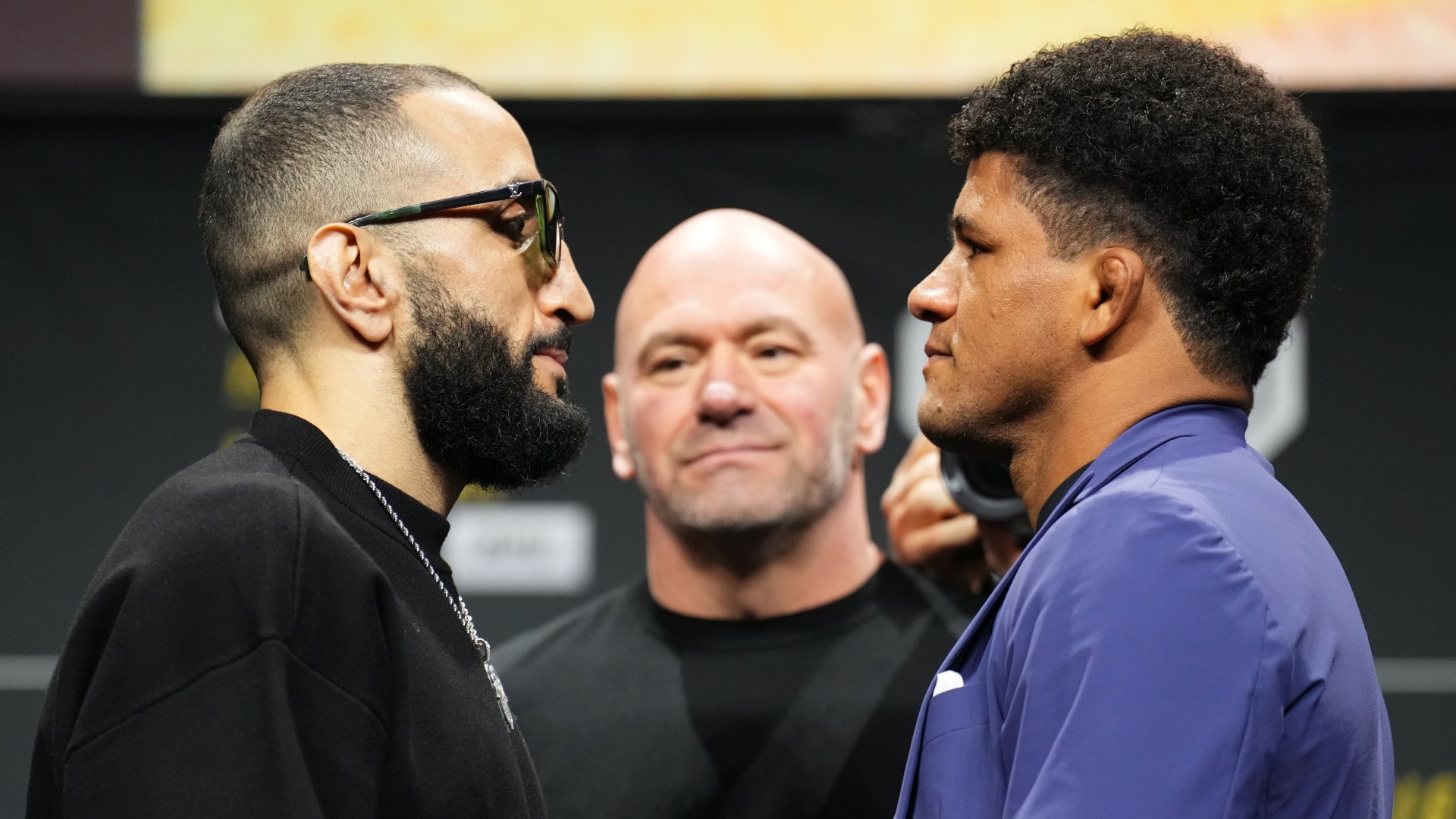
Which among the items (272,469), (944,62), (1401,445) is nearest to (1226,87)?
(272,469)

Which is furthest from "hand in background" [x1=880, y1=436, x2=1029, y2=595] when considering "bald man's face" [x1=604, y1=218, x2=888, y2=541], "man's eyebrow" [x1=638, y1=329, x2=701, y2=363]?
"man's eyebrow" [x1=638, y1=329, x2=701, y2=363]

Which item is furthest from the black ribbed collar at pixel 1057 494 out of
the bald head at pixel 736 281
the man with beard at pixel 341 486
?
the bald head at pixel 736 281

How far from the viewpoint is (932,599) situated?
95.0 inches

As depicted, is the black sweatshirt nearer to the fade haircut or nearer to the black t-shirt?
the fade haircut

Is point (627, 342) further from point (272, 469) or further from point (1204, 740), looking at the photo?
point (1204, 740)

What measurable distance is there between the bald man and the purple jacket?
3.27ft

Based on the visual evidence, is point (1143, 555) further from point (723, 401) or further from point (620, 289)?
point (620, 289)

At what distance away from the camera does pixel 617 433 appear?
2.55 metres

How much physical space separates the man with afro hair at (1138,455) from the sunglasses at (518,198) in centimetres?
42

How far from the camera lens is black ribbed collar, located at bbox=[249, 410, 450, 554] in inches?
52.8

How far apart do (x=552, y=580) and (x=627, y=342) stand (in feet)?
2.90

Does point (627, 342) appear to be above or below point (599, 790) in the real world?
above

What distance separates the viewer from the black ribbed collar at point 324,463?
52.8 inches

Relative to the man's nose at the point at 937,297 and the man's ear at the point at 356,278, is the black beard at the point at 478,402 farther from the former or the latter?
the man's nose at the point at 937,297
